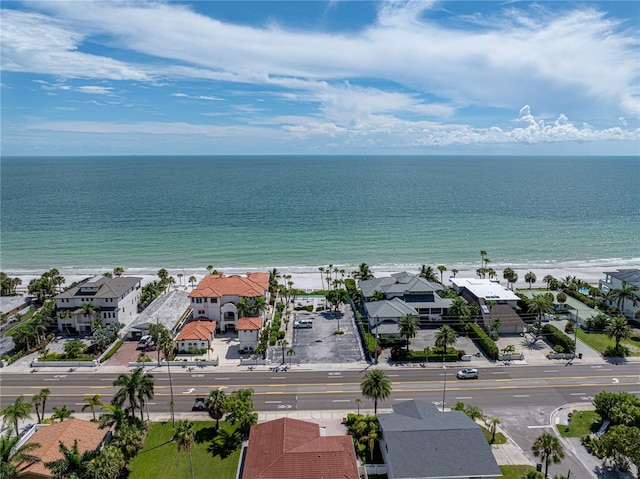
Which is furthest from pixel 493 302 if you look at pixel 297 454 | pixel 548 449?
pixel 297 454

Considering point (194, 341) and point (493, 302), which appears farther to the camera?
point (493, 302)

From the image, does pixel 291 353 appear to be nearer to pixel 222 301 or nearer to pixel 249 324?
pixel 249 324

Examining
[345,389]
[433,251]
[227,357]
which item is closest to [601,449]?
[345,389]

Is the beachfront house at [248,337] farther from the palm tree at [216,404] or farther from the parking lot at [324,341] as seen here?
the palm tree at [216,404]

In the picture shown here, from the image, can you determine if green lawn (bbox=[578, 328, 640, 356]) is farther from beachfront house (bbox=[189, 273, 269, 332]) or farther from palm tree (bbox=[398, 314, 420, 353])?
beachfront house (bbox=[189, 273, 269, 332])

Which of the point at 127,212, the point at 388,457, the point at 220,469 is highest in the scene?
the point at 127,212

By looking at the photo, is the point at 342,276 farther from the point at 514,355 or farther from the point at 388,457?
the point at 388,457
